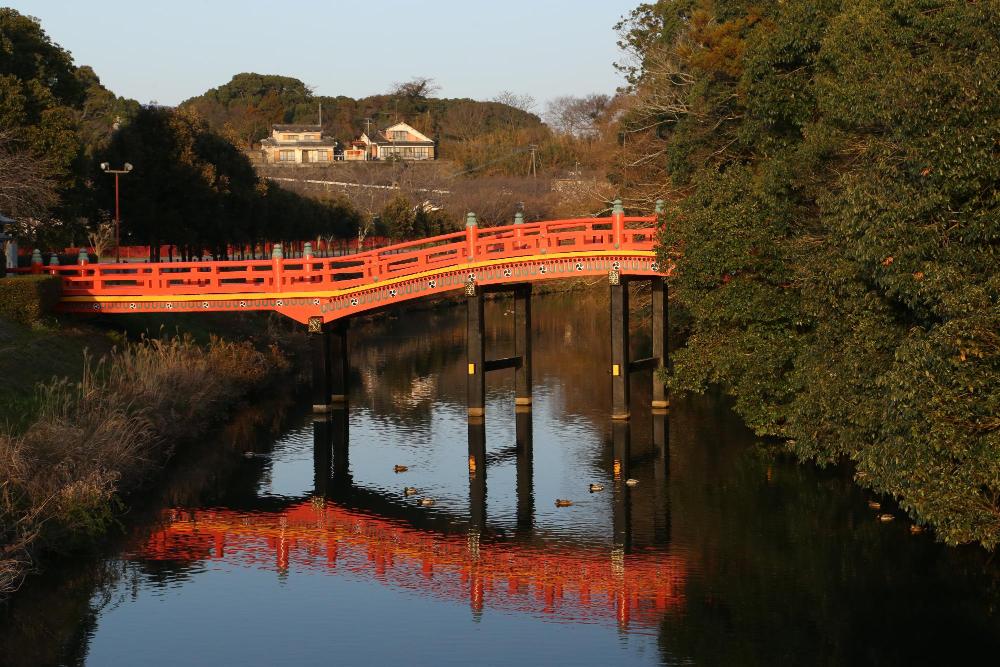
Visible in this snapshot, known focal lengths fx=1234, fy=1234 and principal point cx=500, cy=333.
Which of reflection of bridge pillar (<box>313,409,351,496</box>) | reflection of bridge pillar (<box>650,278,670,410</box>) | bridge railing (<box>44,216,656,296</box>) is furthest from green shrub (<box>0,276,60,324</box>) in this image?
reflection of bridge pillar (<box>650,278,670,410</box>)

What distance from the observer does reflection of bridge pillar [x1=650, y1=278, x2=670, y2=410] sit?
4050 centimetres

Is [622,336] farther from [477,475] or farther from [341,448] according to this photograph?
[341,448]

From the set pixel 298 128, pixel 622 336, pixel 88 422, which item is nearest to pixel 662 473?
Answer: pixel 622 336

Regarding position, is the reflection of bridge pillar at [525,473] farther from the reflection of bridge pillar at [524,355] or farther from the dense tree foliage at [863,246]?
the dense tree foliage at [863,246]

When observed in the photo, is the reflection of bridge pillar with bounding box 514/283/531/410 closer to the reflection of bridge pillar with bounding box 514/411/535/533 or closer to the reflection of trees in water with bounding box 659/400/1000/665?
the reflection of bridge pillar with bounding box 514/411/535/533

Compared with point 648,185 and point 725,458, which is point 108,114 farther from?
point 725,458

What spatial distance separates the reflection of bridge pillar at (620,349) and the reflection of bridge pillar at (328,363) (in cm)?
930

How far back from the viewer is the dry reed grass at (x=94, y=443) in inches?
913

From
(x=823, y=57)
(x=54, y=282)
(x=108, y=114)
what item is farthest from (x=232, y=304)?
(x=108, y=114)

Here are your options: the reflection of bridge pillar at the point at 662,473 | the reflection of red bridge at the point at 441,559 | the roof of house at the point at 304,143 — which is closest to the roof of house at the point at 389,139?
the roof of house at the point at 304,143

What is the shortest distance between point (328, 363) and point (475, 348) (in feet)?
18.1

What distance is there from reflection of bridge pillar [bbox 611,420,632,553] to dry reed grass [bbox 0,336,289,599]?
1087cm

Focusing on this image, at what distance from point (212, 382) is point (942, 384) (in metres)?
24.0

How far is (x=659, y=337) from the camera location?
4103 centimetres
